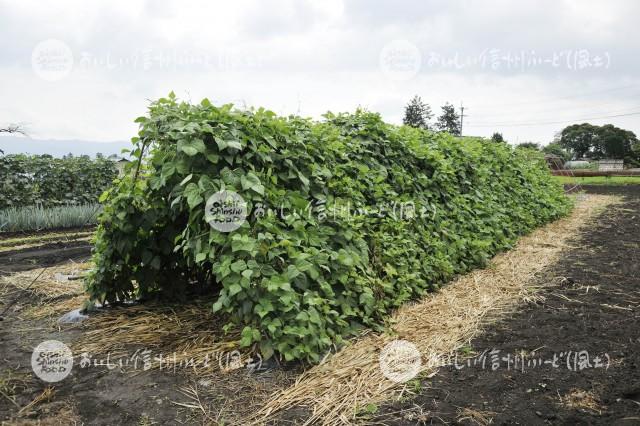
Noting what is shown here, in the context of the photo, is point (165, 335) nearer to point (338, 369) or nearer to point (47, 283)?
point (338, 369)

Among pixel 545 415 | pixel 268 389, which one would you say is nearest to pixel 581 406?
pixel 545 415

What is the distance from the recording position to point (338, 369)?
10.4 ft

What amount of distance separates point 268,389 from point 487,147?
22.5ft

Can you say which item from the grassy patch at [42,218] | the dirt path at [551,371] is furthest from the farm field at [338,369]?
the grassy patch at [42,218]

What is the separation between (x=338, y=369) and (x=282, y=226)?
1.08 metres

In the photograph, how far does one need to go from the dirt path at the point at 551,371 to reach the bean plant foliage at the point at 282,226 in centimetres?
85

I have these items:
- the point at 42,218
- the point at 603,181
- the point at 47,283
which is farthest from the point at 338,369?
the point at 603,181

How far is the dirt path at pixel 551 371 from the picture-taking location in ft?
8.57

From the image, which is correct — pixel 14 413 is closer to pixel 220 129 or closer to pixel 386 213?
pixel 220 129

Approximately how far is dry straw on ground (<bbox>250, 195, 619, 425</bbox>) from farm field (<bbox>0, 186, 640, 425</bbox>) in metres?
0.01

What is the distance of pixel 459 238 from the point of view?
5840 mm

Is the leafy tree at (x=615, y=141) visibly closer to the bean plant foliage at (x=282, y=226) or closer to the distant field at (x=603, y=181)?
the distant field at (x=603, y=181)

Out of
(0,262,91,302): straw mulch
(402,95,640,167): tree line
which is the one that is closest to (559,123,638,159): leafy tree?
(402,95,640,167): tree line

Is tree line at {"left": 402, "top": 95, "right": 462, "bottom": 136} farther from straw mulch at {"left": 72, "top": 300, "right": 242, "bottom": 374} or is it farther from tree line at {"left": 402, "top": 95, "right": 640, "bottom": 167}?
straw mulch at {"left": 72, "top": 300, "right": 242, "bottom": 374}
